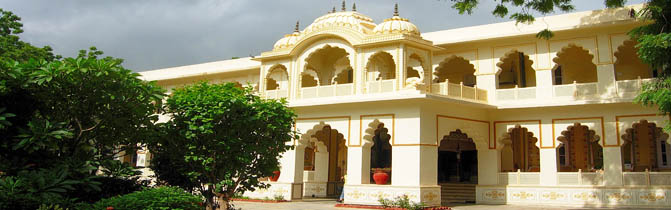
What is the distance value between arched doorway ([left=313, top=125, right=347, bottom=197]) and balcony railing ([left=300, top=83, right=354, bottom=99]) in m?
2.53

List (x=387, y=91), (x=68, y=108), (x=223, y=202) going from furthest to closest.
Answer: (x=387, y=91) < (x=223, y=202) < (x=68, y=108)

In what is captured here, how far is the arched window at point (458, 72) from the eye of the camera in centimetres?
1992

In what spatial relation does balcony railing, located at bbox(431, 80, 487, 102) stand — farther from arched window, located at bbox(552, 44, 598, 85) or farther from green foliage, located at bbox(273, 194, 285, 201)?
green foliage, located at bbox(273, 194, 285, 201)

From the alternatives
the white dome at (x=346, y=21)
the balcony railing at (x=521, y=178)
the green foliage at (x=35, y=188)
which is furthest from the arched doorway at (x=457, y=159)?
the green foliage at (x=35, y=188)

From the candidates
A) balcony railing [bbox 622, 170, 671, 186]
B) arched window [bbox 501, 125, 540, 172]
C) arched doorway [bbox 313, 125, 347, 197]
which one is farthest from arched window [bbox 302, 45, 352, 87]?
balcony railing [bbox 622, 170, 671, 186]

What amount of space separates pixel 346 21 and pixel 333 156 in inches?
237

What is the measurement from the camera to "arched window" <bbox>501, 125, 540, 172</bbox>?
1928 centimetres

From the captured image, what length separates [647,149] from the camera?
17.5m

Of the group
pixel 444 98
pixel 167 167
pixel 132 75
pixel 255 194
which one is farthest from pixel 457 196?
pixel 132 75

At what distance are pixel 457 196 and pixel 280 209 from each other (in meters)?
6.64

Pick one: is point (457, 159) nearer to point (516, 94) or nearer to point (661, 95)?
point (516, 94)

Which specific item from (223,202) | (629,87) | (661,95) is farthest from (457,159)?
(223,202)

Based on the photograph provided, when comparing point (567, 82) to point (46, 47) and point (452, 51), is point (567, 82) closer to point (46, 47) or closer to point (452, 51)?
point (452, 51)

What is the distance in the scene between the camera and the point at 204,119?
9.87 m
